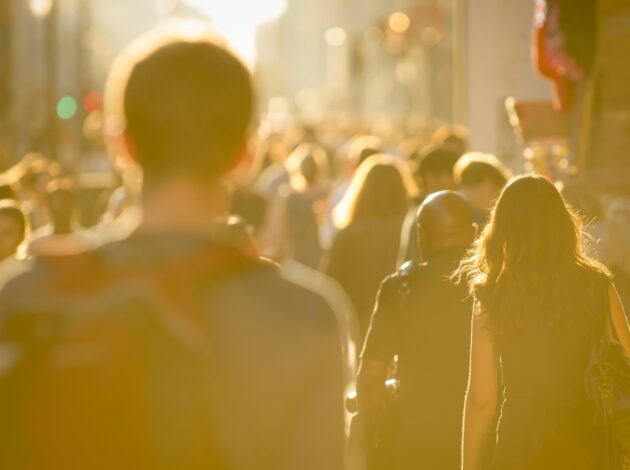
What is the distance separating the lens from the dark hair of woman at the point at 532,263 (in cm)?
502

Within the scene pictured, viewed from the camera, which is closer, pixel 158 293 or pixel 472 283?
pixel 158 293

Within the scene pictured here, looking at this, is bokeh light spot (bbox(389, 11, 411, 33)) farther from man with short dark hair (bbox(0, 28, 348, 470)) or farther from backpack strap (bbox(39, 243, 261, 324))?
backpack strap (bbox(39, 243, 261, 324))

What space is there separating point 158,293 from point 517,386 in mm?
2873

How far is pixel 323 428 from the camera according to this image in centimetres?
238

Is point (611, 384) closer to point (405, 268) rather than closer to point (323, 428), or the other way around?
point (405, 268)

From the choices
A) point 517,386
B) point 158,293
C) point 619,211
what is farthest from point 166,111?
point 619,211

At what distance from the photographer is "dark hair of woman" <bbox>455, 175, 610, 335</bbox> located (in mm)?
5016

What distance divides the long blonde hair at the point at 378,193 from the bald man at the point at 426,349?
258 cm

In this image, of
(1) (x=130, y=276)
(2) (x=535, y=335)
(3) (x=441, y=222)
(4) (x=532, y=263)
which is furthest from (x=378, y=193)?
(1) (x=130, y=276)

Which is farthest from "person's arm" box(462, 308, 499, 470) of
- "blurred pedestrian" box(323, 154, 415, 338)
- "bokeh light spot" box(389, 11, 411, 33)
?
"bokeh light spot" box(389, 11, 411, 33)

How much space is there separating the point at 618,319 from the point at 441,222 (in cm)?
146

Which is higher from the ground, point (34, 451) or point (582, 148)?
point (34, 451)

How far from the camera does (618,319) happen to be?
510 cm

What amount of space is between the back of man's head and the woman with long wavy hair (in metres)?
2.72
